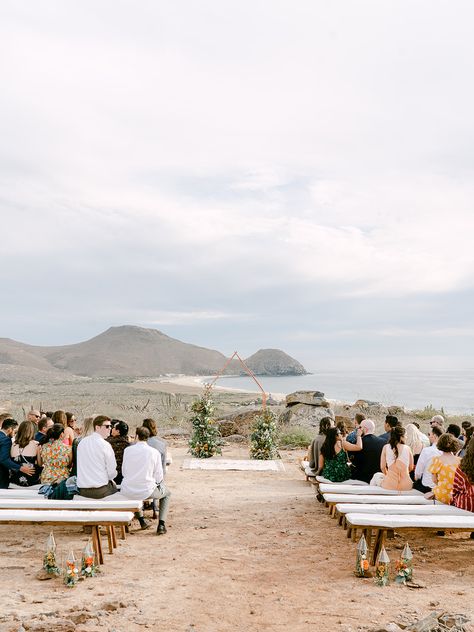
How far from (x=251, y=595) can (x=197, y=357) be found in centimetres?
17702

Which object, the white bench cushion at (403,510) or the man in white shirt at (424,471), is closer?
the white bench cushion at (403,510)

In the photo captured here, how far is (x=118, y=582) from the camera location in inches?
221

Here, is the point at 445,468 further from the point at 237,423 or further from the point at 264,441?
the point at 237,423

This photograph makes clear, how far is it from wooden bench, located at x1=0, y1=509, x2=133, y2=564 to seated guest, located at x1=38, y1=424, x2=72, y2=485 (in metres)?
1.57

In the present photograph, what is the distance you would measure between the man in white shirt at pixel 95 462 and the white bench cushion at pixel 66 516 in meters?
0.98

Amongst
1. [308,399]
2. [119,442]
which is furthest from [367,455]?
[308,399]

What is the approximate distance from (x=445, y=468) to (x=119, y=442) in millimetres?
4302

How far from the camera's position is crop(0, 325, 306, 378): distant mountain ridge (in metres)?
144

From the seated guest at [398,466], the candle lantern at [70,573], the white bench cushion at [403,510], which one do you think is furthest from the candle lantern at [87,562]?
the seated guest at [398,466]

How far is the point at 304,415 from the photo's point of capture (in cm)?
2003

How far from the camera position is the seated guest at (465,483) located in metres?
6.60

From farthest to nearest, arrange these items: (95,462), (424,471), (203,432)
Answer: (203,432) → (424,471) → (95,462)

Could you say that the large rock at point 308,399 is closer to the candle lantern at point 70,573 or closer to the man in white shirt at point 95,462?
the man in white shirt at point 95,462


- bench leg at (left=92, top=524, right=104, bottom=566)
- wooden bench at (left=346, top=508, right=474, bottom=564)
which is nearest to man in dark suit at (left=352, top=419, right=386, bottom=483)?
wooden bench at (left=346, top=508, right=474, bottom=564)
